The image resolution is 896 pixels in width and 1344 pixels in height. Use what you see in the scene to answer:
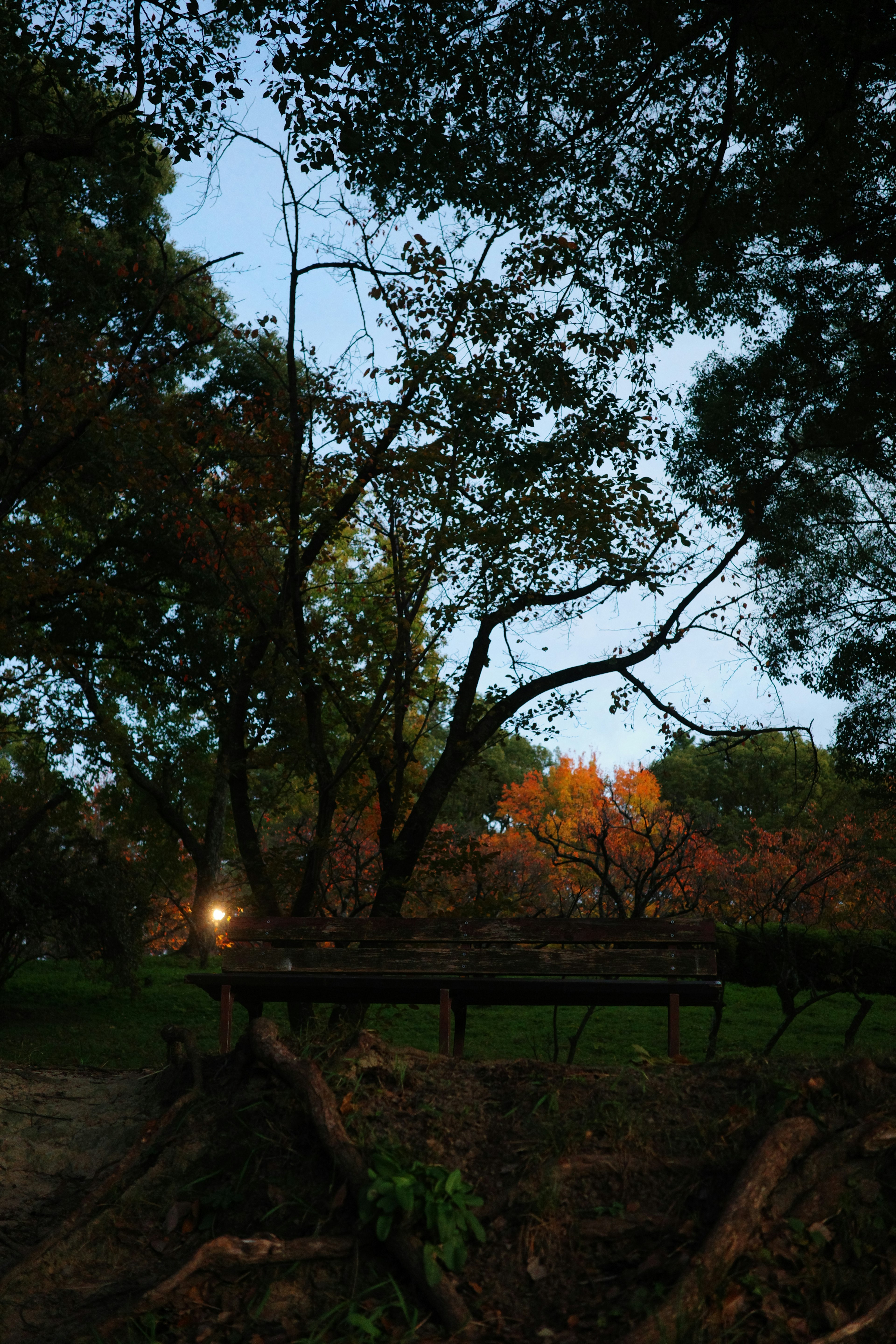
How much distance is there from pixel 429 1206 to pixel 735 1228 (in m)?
1.13

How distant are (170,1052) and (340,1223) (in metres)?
2.01

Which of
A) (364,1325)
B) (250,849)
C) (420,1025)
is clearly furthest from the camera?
(420,1025)

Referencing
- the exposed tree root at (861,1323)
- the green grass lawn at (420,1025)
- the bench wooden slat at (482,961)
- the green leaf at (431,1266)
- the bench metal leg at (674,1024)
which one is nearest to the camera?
the exposed tree root at (861,1323)

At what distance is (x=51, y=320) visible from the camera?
16859mm

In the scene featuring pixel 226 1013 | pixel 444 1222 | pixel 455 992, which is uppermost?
pixel 455 992

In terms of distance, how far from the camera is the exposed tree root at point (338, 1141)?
3824 mm

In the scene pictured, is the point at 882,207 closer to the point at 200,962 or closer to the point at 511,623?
the point at 511,623

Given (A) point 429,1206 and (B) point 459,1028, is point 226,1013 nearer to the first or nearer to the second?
(B) point 459,1028

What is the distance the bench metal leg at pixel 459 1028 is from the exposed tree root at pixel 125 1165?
1.93 m

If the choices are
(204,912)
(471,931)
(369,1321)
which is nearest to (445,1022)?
(471,931)

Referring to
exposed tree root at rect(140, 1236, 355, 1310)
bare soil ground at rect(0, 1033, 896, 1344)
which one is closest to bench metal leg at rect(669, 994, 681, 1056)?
bare soil ground at rect(0, 1033, 896, 1344)

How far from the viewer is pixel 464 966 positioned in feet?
21.9

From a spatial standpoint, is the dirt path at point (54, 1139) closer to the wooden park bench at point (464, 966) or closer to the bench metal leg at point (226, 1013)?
the bench metal leg at point (226, 1013)

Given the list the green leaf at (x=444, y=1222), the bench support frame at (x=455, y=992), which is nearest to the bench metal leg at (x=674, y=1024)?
the bench support frame at (x=455, y=992)
